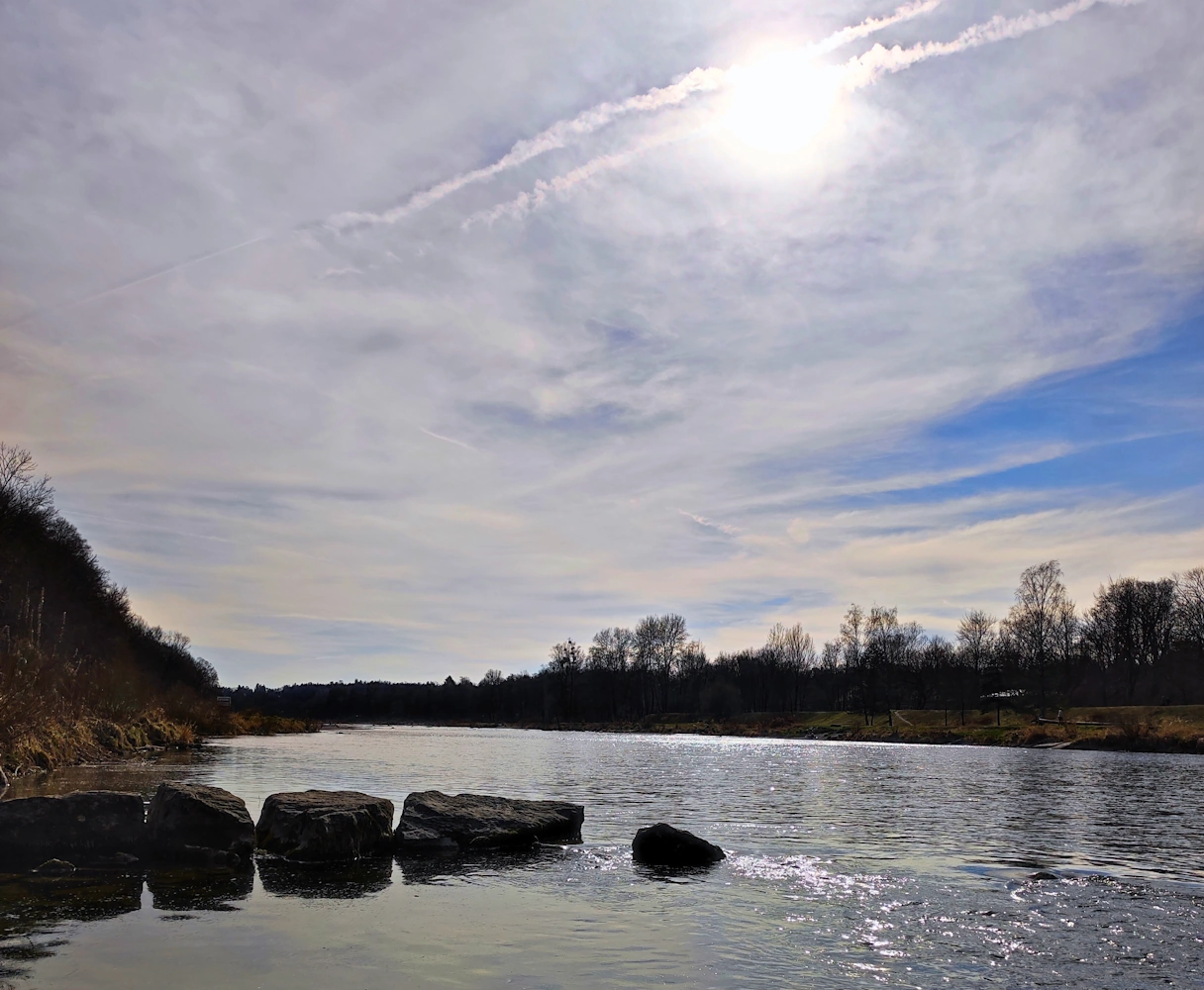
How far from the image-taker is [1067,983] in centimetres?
888

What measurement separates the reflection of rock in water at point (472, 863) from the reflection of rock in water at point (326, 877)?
16.2 inches

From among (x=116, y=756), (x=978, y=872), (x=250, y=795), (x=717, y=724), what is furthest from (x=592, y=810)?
(x=717, y=724)

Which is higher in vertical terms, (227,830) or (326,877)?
(227,830)

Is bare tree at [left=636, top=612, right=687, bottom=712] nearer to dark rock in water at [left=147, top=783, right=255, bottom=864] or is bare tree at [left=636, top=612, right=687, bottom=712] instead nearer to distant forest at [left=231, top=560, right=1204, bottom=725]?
distant forest at [left=231, top=560, right=1204, bottom=725]

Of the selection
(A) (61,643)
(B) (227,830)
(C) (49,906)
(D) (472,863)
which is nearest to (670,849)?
(D) (472,863)

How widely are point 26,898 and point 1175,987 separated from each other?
43.3ft

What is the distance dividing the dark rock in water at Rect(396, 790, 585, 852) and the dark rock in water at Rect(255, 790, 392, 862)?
60cm

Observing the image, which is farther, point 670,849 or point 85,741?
point 85,741

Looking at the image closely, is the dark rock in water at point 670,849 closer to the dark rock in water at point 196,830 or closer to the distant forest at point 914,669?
the dark rock in water at point 196,830

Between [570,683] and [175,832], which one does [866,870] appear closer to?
[175,832]

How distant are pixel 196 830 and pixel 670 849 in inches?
320

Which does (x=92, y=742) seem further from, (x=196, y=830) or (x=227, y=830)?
(x=227, y=830)

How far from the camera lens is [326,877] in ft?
42.4

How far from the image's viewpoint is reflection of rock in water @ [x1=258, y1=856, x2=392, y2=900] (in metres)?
11.8
